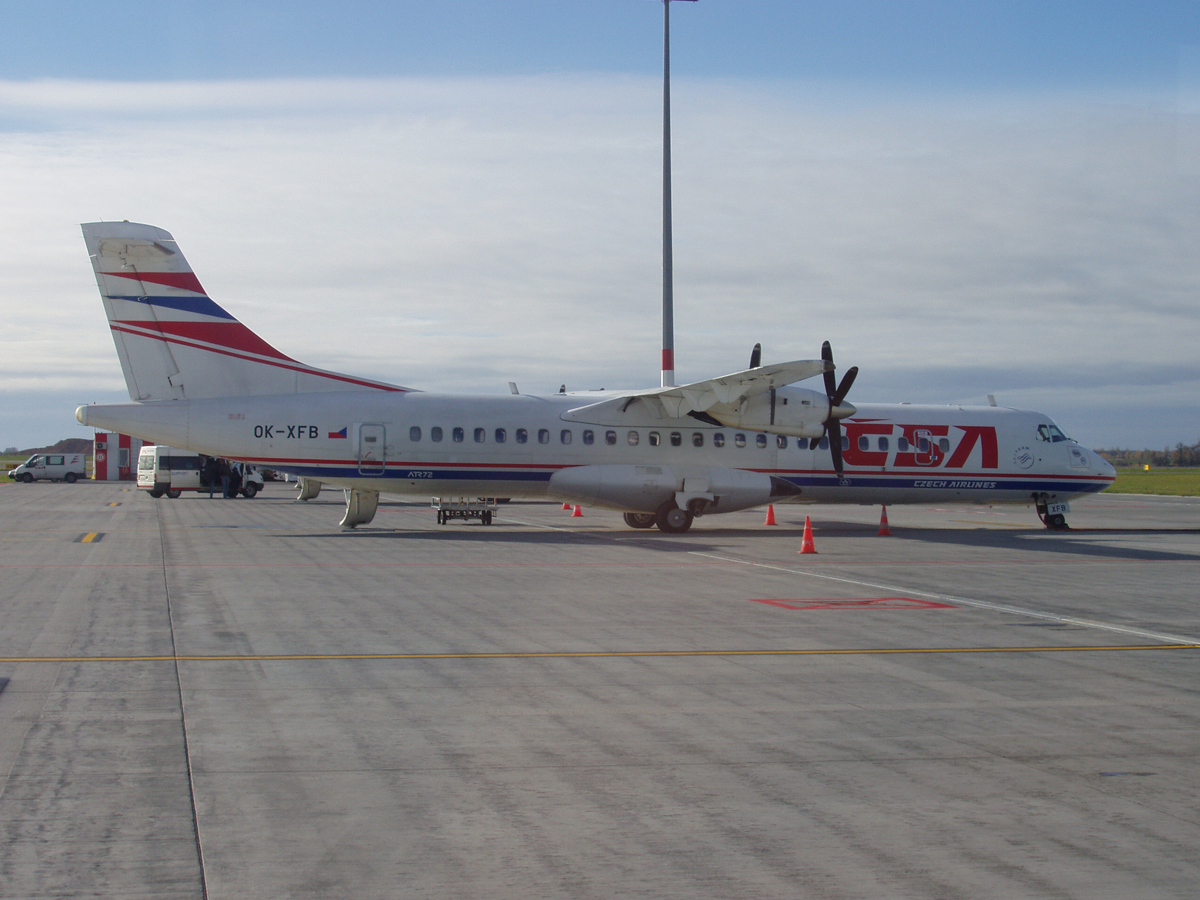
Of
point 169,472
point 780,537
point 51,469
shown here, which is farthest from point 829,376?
point 51,469

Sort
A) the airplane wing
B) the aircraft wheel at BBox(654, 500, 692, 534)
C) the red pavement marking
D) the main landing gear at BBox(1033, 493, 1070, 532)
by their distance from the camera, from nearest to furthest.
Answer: the red pavement marking → the airplane wing → the aircraft wheel at BBox(654, 500, 692, 534) → the main landing gear at BBox(1033, 493, 1070, 532)

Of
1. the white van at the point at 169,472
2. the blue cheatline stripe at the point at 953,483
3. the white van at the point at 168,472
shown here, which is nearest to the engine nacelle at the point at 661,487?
the blue cheatline stripe at the point at 953,483

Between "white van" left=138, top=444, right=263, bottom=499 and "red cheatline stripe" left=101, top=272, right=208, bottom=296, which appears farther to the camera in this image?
"white van" left=138, top=444, right=263, bottom=499

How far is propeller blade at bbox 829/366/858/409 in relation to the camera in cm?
2692

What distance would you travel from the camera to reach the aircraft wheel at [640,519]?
28844mm

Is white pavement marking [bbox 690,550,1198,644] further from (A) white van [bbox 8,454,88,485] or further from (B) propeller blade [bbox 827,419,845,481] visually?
(A) white van [bbox 8,454,88,485]

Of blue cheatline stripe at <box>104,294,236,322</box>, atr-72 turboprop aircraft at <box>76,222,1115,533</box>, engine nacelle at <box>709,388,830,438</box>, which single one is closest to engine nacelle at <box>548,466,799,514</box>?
atr-72 turboprop aircraft at <box>76,222,1115,533</box>

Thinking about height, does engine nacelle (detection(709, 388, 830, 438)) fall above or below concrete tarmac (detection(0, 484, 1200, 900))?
above

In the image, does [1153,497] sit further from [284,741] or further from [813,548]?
[284,741]

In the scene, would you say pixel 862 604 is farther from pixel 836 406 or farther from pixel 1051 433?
pixel 1051 433

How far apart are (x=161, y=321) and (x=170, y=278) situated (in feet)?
3.49

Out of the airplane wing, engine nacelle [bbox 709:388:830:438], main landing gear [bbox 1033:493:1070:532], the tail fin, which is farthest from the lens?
main landing gear [bbox 1033:493:1070:532]

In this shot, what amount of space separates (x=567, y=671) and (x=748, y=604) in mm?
5234

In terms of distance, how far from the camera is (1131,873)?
4.98 meters
